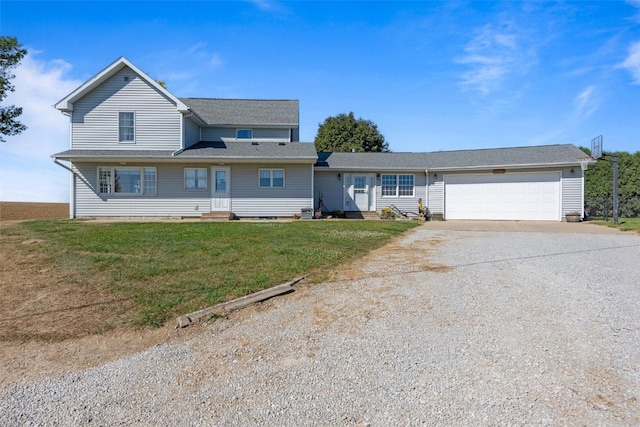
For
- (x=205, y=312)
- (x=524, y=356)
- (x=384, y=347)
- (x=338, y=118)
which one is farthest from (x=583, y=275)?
(x=338, y=118)

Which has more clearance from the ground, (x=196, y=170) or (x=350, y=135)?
(x=350, y=135)

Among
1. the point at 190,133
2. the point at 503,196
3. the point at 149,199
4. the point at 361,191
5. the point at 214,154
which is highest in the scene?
the point at 190,133

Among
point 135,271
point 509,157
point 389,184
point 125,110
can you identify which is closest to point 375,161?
point 389,184

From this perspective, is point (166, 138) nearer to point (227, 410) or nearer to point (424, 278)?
point (424, 278)

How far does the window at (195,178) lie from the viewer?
1862cm

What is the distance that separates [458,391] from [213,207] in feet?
55.5

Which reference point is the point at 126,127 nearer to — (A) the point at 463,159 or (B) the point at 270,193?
(B) the point at 270,193

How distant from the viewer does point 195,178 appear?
61.2 ft

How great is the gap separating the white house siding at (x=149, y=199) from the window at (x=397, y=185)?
9355mm

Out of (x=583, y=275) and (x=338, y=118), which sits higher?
(x=338, y=118)

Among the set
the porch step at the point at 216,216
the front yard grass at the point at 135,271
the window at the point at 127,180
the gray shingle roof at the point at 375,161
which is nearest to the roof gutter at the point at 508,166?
the gray shingle roof at the point at 375,161

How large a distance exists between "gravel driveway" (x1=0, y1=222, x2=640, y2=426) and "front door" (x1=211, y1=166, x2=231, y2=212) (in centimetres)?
1360

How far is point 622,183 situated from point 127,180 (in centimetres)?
2988

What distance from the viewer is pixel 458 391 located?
3018 millimetres
